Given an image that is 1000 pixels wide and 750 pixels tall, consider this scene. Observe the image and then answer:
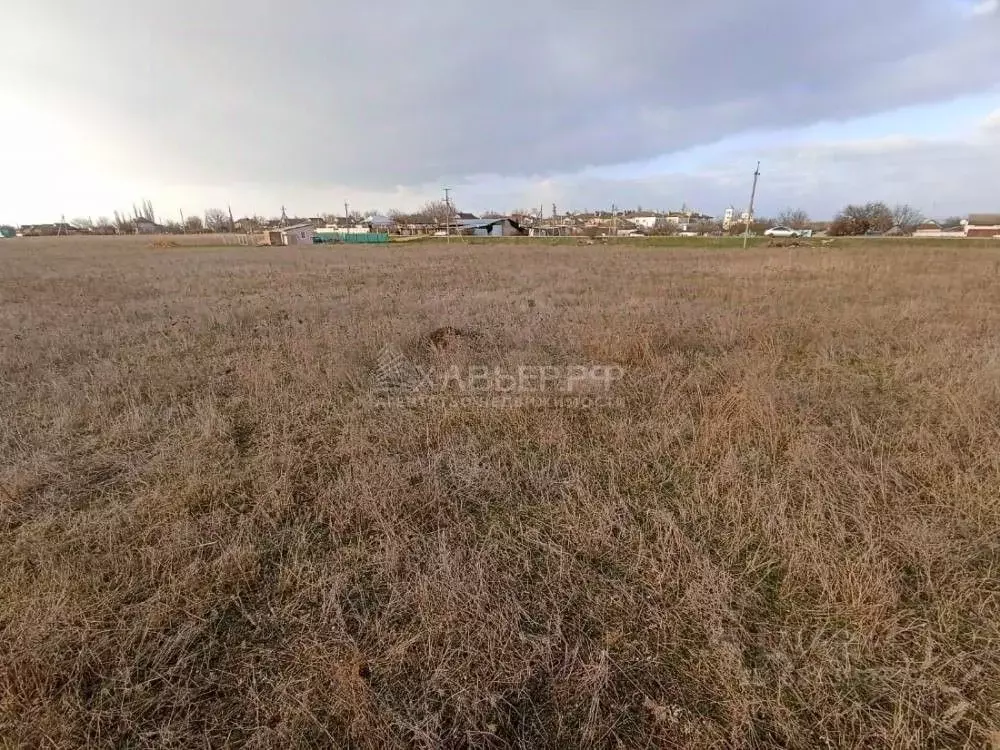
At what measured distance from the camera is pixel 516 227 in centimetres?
6788

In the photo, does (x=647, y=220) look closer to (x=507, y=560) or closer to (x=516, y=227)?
(x=516, y=227)

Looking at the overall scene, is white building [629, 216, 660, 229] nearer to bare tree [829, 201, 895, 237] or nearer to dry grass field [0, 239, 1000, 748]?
bare tree [829, 201, 895, 237]

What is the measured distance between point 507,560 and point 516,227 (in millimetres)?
70327

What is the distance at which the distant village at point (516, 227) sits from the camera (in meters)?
61.7

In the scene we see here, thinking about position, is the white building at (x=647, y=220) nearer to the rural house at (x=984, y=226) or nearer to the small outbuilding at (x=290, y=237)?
the rural house at (x=984, y=226)

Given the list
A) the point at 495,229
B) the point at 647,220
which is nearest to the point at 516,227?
the point at 495,229

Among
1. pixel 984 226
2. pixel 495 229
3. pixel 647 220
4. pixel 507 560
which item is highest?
pixel 647 220

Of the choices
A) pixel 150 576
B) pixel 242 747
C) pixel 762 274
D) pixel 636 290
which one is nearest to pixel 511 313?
pixel 636 290

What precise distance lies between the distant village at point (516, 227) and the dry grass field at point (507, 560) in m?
39.6

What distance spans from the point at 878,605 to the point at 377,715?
7.65ft

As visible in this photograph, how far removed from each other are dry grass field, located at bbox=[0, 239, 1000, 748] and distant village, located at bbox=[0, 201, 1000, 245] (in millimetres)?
39625

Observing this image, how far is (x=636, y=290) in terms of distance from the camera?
11.2 m

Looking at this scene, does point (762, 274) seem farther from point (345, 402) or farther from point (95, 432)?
→ point (95, 432)

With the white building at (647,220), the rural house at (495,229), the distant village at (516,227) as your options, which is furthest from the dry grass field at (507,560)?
the white building at (647,220)
